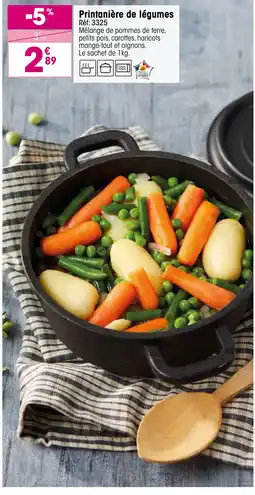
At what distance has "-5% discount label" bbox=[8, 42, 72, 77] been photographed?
92.7 inches

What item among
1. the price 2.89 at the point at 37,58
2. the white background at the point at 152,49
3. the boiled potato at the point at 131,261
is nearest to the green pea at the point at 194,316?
the boiled potato at the point at 131,261

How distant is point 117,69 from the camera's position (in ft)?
7.60

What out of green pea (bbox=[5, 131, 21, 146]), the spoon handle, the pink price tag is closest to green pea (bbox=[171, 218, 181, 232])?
the spoon handle

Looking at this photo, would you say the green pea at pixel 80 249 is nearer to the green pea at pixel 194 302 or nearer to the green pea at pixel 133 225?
the green pea at pixel 133 225

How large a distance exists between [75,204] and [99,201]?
0.07 meters

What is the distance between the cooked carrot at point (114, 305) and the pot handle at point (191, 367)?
18 centimetres

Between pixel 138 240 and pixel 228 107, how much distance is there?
94 cm

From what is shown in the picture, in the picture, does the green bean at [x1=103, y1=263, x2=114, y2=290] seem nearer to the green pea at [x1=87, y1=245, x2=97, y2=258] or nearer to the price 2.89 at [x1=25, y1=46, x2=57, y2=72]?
the green pea at [x1=87, y1=245, x2=97, y2=258]

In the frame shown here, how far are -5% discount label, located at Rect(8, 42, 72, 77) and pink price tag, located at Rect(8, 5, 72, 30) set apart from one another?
0.18ft

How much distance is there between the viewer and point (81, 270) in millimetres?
2146

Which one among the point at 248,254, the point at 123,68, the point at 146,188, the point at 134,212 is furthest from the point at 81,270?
the point at 123,68

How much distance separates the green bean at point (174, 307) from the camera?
206 cm

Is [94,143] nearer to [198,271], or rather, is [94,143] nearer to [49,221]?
[49,221]

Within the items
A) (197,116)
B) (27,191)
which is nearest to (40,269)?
(27,191)
